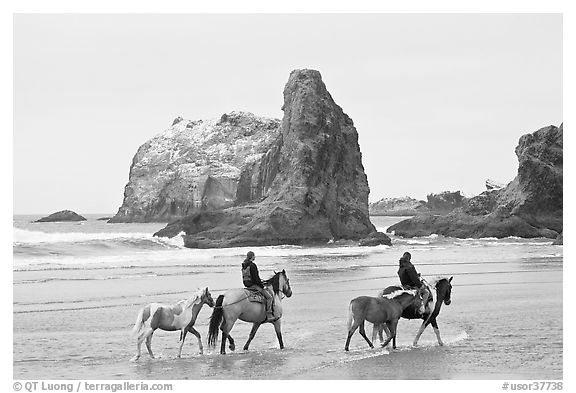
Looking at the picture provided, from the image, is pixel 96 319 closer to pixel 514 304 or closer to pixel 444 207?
pixel 514 304

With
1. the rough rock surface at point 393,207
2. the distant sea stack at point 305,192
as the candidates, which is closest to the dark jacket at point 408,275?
the distant sea stack at point 305,192

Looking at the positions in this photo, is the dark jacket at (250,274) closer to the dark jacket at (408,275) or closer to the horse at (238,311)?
the horse at (238,311)

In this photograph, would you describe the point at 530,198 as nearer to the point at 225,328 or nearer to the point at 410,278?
the point at 410,278

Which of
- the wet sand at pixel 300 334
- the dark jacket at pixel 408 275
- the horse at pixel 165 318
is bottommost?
the wet sand at pixel 300 334

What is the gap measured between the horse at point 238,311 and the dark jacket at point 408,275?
2229 mm

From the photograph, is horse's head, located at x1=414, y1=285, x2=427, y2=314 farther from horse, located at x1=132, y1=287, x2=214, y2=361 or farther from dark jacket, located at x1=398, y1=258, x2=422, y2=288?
horse, located at x1=132, y1=287, x2=214, y2=361

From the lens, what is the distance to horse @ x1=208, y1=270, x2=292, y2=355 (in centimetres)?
1518

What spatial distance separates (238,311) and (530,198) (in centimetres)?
5617

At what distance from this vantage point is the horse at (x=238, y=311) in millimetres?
15180

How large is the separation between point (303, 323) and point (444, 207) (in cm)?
7501

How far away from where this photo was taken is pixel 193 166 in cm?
10675

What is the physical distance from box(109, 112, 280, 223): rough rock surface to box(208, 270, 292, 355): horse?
76.8 m

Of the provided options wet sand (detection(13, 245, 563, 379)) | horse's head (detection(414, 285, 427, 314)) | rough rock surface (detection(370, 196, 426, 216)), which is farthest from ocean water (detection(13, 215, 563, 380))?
rough rock surface (detection(370, 196, 426, 216))
